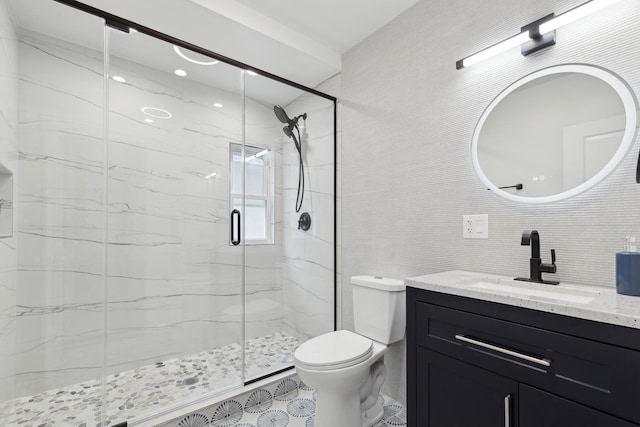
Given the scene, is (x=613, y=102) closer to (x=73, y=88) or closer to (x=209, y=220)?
(x=209, y=220)

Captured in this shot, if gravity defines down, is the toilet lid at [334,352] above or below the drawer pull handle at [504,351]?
below

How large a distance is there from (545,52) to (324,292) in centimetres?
207

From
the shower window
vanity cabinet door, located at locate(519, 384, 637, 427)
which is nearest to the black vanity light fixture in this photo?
vanity cabinet door, located at locate(519, 384, 637, 427)

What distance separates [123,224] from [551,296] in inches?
93.9

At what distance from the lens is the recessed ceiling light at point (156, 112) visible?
80.9 inches

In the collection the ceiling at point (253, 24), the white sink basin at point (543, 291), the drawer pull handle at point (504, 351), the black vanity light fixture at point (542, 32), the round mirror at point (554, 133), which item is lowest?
the drawer pull handle at point (504, 351)

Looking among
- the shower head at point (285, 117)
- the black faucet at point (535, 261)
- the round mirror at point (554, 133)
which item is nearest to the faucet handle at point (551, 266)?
the black faucet at point (535, 261)

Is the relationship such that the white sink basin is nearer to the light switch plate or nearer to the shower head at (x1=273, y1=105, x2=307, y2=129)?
the light switch plate

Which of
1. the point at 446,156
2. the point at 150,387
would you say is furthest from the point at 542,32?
the point at 150,387

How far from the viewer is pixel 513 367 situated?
3.22 ft

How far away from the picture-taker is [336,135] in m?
2.49

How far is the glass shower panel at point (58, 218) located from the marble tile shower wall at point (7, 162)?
3 cm

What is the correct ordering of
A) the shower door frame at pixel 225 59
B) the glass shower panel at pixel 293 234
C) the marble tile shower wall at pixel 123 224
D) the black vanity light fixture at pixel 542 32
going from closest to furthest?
1. the black vanity light fixture at pixel 542 32
2. the shower door frame at pixel 225 59
3. the marble tile shower wall at pixel 123 224
4. the glass shower panel at pixel 293 234

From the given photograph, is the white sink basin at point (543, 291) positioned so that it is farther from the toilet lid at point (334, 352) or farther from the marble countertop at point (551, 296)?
the toilet lid at point (334, 352)
